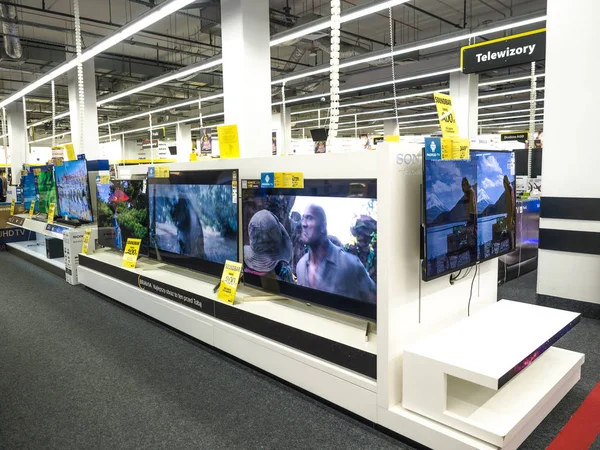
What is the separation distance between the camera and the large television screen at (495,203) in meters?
2.58

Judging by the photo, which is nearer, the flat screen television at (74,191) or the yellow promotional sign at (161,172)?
the yellow promotional sign at (161,172)

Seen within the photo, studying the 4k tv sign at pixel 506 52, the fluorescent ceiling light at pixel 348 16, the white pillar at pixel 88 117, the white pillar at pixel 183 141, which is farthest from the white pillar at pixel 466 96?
the white pillar at pixel 183 141

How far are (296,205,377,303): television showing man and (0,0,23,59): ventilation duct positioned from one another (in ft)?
23.0

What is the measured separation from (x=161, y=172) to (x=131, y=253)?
954 millimetres

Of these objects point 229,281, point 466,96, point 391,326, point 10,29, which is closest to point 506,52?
point 229,281

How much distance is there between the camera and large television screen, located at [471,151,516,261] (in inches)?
102

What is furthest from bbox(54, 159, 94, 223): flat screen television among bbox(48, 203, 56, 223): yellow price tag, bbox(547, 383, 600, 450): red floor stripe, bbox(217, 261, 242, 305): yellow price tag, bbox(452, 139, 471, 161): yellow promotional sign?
bbox(547, 383, 600, 450): red floor stripe

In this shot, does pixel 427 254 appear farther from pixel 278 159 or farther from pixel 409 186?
pixel 278 159

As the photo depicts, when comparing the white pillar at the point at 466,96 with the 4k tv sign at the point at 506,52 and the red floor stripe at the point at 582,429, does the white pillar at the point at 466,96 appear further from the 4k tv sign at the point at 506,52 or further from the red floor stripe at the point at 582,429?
the red floor stripe at the point at 582,429

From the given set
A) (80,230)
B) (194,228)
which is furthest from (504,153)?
(80,230)

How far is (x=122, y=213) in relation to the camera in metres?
4.74

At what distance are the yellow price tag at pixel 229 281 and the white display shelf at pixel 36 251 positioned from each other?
3677 mm

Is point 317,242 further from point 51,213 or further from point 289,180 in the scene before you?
point 51,213

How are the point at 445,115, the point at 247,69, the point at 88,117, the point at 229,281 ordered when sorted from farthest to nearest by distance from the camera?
the point at 88,117
the point at 247,69
the point at 229,281
the point at 445,115
